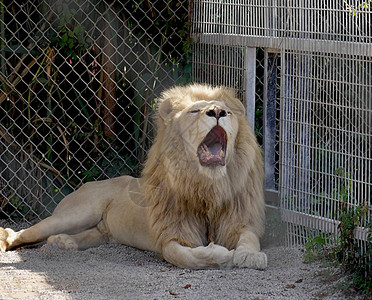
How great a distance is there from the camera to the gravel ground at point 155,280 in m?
3.97

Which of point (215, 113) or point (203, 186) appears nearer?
point (215, 113)

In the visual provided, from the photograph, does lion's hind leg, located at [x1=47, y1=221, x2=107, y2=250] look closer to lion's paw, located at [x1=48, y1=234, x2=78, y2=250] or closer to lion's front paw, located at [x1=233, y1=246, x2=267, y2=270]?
lion's paw, located at [x1=48, y1=234, x2=78, y2=250]

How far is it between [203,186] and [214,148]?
26 centimetres

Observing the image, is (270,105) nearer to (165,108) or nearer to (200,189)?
(165,108)

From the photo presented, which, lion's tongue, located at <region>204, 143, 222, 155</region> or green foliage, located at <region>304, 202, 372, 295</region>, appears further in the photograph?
lion's tongue, located at <region>204, 143, 222, 155</region>

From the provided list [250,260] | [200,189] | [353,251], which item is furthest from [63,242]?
[353,251]

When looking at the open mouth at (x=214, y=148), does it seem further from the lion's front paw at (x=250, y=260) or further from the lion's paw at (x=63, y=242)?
the lion's paw at (x=63, y=242)

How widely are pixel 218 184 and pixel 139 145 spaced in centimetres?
165

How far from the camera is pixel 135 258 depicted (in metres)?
5.06

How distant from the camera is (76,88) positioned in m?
6.32

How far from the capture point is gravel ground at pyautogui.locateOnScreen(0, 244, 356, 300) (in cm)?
397

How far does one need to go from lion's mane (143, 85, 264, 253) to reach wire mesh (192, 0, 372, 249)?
0.25 m

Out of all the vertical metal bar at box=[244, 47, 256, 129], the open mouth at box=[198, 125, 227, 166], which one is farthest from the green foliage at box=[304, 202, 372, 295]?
the vertical metal bar at box=[244, 47, 256, 129]

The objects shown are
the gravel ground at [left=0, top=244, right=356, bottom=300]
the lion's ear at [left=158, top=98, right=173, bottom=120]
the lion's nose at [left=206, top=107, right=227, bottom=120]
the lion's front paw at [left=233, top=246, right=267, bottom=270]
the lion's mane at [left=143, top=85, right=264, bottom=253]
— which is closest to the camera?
the gravel ground at [left=0, top=244, right=356, bottom=300]
